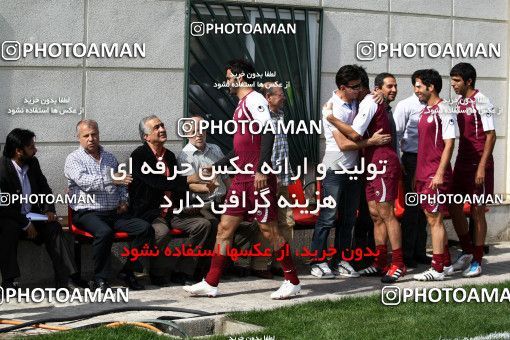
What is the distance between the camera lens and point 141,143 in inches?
495

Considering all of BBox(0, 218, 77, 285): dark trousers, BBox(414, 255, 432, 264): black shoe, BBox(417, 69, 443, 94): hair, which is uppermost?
BBox(417, 69, 443, 94): hair

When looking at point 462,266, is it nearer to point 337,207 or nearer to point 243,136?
point 337,207

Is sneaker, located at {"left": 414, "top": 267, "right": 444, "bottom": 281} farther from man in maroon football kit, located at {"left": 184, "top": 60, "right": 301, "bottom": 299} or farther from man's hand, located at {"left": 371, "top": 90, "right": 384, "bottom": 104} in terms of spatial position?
man's hand, located at {"left": 371, "top": 90, "right": 384, "bottom": 104}

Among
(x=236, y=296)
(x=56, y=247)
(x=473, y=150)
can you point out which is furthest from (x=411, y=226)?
(x=56, y=247)

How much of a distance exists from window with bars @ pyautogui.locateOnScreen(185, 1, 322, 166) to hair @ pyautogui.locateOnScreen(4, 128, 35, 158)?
2.24 m

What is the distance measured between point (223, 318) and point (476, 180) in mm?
3819

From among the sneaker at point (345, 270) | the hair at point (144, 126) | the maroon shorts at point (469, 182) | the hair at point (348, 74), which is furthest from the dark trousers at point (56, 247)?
the maroon shorts at point (469, 182)

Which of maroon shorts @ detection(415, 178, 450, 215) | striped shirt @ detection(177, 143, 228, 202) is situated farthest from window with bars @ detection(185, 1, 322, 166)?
maroon shorts @ detection(415, 178, 450, 215)

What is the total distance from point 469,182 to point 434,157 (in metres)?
0.76

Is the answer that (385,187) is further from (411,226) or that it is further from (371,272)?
(411,226)

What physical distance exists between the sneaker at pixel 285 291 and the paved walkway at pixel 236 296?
2.7 inches

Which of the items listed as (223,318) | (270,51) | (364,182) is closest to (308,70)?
(270,51)

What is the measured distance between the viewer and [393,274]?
1191 centimetres

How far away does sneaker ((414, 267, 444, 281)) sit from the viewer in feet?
39.3
